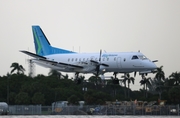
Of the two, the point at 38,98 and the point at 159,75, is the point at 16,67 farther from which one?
the point at 38,98

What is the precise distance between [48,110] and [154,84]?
6766 cm

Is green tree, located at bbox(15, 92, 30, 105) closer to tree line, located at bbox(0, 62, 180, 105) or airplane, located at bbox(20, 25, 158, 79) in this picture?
tree line, located at bbox(0, 62, 180, 105)

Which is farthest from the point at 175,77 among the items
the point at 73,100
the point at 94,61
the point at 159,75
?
the point at 94,61

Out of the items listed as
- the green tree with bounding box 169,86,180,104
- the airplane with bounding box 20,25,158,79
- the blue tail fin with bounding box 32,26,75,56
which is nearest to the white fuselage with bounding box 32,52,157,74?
the airplane with bounding box 20,25,158,79

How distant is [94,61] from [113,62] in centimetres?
271

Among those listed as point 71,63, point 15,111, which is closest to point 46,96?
point 15,111

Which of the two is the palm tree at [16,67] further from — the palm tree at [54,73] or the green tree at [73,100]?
the green tree at [73,100]

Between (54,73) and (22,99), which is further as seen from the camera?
(54,73)

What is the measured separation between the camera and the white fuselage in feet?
335

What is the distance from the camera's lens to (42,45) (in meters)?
116

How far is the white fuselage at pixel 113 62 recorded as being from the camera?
10206 centimetres

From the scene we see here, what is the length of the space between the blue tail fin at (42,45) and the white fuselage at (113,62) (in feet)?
14.8

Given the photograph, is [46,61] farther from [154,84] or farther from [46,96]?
[154,84]

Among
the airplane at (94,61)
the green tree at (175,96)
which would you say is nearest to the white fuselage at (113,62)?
the airplane at (94,61)
